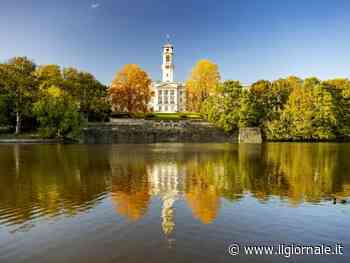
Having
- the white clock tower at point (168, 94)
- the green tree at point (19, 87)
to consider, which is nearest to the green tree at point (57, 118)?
the green tree at point (19, 87)

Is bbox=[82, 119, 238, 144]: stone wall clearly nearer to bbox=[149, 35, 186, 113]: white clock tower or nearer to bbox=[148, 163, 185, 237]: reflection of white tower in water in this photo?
bbox=[148, 163, 185, 237]: reflection of white tower in water

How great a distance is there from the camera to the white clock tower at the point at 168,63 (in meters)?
122

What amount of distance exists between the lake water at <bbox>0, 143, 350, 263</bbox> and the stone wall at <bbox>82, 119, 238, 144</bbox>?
114ft

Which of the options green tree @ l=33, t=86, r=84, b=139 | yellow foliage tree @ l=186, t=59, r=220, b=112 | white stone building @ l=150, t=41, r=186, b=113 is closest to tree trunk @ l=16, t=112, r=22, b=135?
green tree @ l=33, t=86, r=84, b=139

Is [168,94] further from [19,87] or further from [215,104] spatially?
[19,87]

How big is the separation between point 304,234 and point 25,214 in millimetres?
8922

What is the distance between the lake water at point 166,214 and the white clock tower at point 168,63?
103 metres

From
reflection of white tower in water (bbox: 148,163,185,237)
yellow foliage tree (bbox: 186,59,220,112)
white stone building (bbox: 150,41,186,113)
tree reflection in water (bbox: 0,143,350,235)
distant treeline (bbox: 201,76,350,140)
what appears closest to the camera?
reflection of white tower in water (bbox: 148,163,185,237)

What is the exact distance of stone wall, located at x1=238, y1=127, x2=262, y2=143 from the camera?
60.6 metres

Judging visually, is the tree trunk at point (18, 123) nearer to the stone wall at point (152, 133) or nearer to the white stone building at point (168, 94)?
the stone wall at point (152, 133)

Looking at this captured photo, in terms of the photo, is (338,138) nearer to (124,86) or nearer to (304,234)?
(124,86)

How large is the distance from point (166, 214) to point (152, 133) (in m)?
48.0

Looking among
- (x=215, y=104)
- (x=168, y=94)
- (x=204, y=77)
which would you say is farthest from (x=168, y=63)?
(x=215, y=104)

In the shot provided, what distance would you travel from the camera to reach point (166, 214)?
1306cm
